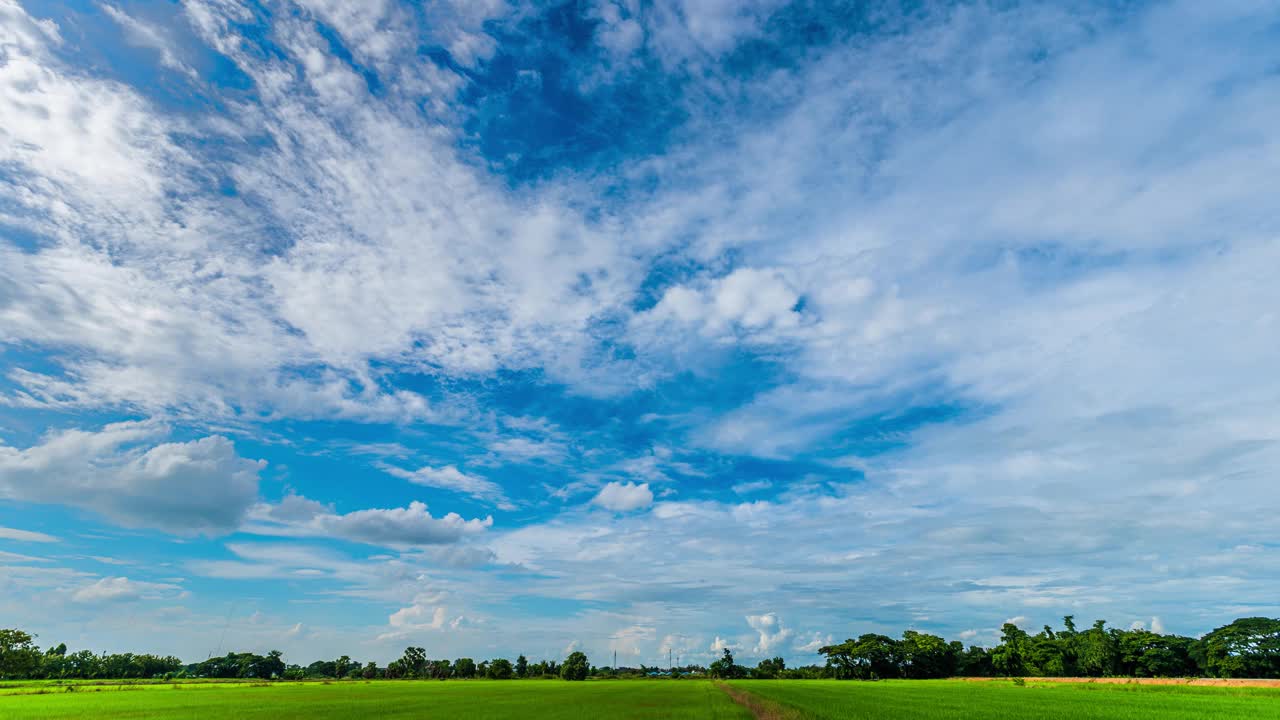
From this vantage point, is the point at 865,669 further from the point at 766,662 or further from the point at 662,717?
the point at 662,717

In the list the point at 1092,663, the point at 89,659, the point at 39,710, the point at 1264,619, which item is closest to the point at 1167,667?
the point at 1092,663

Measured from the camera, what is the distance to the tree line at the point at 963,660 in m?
102

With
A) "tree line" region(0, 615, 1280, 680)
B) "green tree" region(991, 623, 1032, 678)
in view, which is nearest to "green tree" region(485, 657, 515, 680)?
"tree line" region(0, 615, 1280, 680)

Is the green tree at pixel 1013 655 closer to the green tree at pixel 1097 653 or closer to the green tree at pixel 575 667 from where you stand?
the green tree at pixel 1097 653

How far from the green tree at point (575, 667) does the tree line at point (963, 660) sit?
296mm

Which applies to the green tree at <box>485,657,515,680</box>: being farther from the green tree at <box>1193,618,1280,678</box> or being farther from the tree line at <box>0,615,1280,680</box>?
the green tree at <box>1193,618,1280,678</box>

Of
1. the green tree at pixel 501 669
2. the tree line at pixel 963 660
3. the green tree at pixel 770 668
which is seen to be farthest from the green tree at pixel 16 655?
the green tree at pixel 770 668

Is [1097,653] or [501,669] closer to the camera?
[1097,653]

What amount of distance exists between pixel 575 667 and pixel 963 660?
106m

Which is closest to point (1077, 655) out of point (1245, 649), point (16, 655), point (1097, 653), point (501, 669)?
point (1097, 653)

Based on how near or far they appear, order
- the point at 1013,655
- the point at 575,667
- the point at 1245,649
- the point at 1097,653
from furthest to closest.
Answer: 1. the point at 575,667
2. the point at 1013,655
3. the point at 1097,653
4. the point at 1245,649

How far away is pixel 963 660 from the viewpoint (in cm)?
15275

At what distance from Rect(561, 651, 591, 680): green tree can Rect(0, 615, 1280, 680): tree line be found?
0.30 meters

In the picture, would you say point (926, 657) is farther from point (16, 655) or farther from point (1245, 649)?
point (16, 655)
